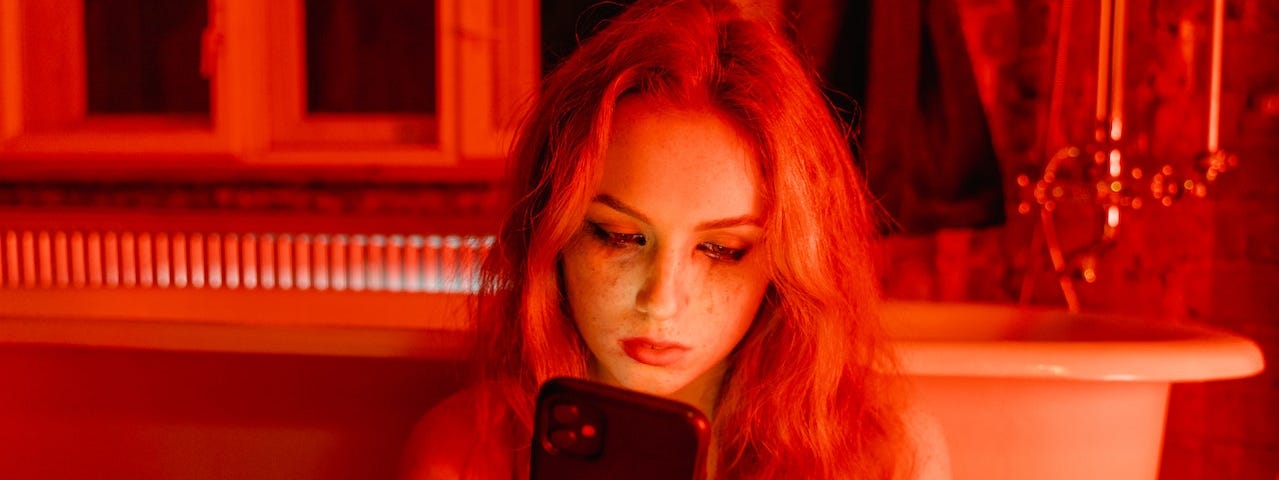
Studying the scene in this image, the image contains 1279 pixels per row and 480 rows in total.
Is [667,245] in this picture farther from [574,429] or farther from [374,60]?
[374,60]

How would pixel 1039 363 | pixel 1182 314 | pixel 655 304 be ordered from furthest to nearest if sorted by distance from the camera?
pixel 1182 314, pixel 1039 363, pixel 655 304

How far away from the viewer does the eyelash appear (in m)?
0.62

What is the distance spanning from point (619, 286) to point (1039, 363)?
0.52 m

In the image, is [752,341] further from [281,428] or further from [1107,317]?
[1107,317]

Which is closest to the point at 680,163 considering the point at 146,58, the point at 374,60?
the point at 374,60

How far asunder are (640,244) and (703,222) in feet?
0.15

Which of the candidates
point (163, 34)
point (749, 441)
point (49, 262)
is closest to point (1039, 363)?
point (749, 441)

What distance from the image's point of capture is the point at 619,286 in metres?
0.61

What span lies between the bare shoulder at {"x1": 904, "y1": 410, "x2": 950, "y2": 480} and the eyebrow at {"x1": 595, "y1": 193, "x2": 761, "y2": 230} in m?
0.23

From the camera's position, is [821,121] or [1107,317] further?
[1107,317]

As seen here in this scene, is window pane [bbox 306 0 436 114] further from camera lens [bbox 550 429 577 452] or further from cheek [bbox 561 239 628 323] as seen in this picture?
camera lens [bbox 550 429 577 452]

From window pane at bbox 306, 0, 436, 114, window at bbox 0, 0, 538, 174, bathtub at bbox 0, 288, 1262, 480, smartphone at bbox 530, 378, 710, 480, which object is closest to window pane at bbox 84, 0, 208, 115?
window at bbox 0, 0, 538, 174

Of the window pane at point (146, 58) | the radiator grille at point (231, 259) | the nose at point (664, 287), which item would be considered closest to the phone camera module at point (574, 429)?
the nose at point (664, 287)

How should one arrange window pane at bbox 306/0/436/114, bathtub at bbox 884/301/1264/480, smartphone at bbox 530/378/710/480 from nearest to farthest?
smartphone at bbox 530/378/710/480 → bathtub at bbox 884/301/1264/480 → window pane at bbox 306/0/436/114
